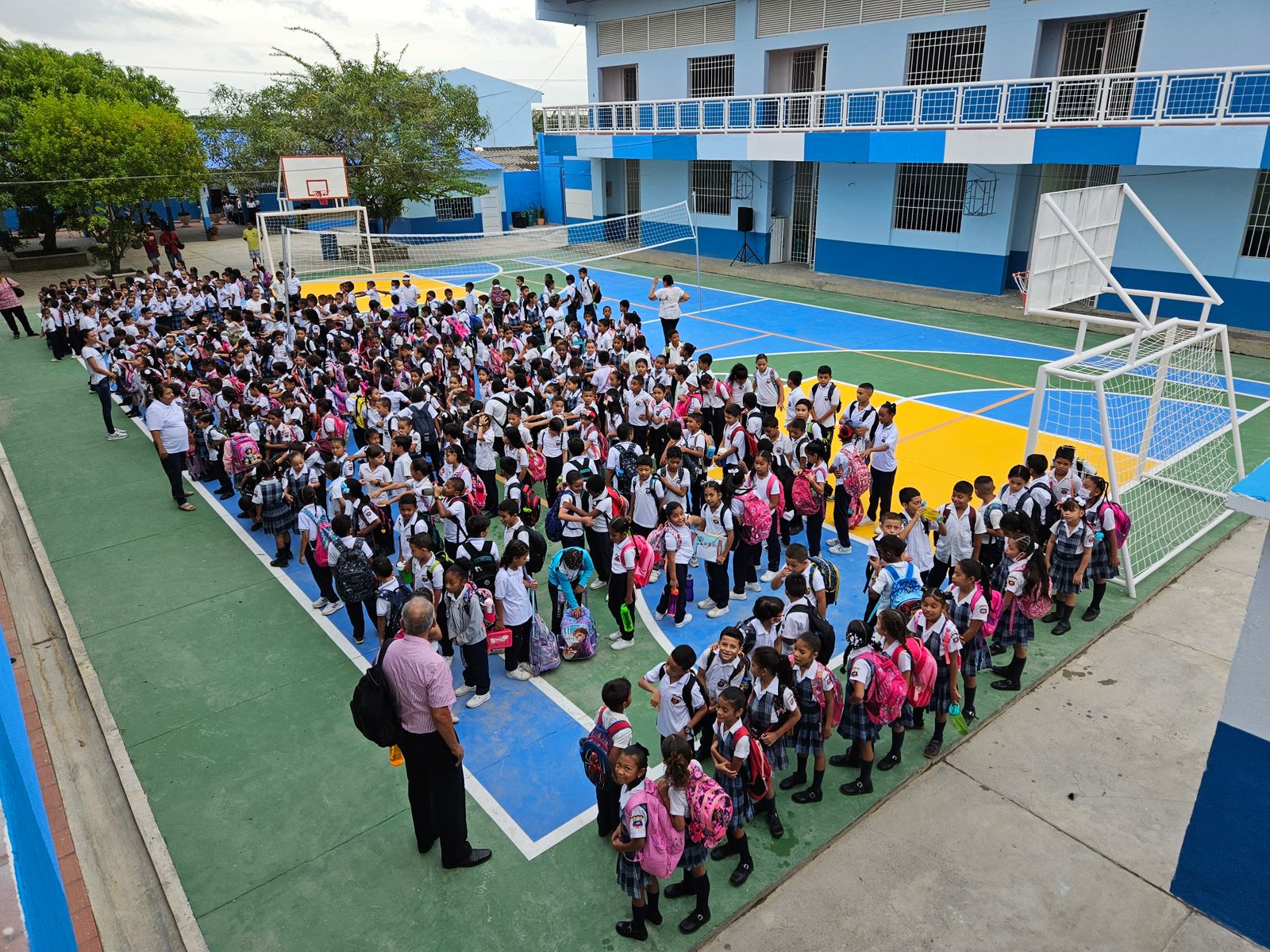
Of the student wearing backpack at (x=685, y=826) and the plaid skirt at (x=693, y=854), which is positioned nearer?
the student wearing backpack at (x=685, y=826)

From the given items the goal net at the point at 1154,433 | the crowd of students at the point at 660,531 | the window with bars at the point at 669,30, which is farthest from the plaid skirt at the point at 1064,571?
the window with bars at the point at 669,30

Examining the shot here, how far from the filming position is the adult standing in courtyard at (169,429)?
1031 centimetres

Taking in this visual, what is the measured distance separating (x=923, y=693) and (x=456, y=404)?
7297 millimetres

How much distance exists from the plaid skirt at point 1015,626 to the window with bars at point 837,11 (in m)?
19.7

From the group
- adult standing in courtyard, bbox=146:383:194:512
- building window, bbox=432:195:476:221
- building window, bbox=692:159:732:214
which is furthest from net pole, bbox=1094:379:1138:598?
building window, bbox=432:195:476:221

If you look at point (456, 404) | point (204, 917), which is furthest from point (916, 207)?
point (204, 917)

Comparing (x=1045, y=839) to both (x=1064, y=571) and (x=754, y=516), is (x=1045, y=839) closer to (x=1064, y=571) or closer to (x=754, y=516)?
(x=1064, y=571)

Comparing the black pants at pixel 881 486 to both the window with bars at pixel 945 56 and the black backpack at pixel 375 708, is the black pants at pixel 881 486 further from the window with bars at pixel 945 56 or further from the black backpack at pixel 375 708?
the window with bars at pixel 945 56

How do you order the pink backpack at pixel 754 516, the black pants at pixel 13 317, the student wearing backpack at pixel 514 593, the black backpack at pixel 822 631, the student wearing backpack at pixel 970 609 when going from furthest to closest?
the black pants at pixel 13 317 → the pink backpack at pixel 754 516 → the student wearing backpack at pixel 514 593 → the student wearing backpack at pixel 970 609 → the black backpack at pixel 822 631

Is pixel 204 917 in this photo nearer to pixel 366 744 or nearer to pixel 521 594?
pixel 366 744

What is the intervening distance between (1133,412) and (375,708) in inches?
519

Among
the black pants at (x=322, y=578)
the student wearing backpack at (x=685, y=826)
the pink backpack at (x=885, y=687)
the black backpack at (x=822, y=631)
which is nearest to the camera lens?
the student wearing backpack at (x=685, y=826)

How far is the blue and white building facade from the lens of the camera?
55.0 feet

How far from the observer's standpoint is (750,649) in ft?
19.2
